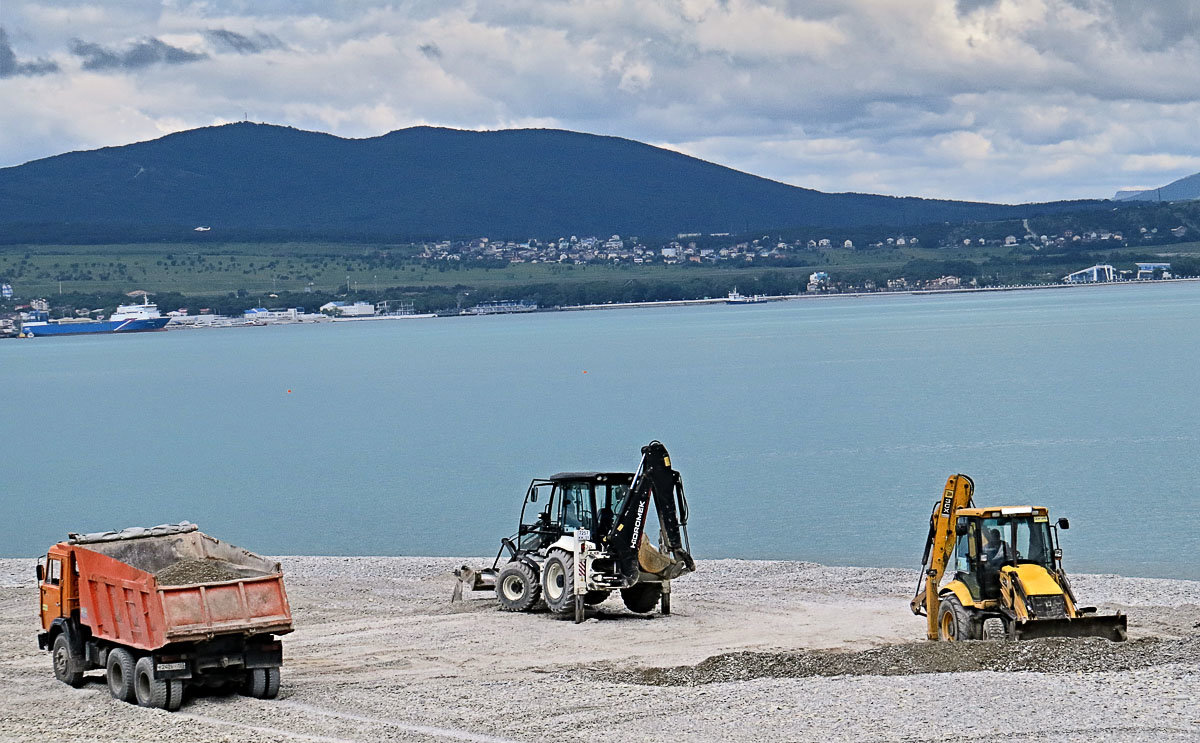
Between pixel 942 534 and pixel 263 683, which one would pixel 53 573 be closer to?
pixel 263 683

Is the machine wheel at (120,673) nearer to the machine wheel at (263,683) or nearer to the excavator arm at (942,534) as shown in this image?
the machine wheel at (263,683)

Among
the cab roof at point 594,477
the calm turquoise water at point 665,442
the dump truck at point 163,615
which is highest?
the cab roof at point 594,477

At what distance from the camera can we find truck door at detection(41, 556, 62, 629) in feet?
53.0

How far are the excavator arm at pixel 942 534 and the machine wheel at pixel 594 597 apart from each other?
472 centimetres

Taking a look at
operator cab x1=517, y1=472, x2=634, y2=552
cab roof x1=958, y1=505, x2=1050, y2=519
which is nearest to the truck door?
operator cab x1=517, y1=472, x2=634, y2=552

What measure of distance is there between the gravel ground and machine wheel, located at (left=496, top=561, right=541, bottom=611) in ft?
1.42

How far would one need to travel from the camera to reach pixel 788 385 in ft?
296

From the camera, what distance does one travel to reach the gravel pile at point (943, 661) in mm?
14695

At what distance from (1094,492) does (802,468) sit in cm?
1140

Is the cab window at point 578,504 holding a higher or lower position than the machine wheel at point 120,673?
higher

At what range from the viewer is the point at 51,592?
16328 mm

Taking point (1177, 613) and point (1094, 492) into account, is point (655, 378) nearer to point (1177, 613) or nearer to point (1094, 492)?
point (1094, 492)

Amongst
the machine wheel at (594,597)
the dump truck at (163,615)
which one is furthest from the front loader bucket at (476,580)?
the dump truck at (163,615)

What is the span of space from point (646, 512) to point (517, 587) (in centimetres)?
292
